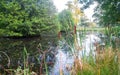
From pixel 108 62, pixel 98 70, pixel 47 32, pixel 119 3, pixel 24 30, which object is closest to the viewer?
pixel 98 70

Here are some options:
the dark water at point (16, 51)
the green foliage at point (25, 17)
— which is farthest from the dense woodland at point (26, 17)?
the dark water at point (16, 51)

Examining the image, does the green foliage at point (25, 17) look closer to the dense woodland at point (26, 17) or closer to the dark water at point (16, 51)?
the dense woodland at point (26, 17)

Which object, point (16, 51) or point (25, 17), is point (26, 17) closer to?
point (25, 17)

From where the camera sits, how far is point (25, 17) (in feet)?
98.6

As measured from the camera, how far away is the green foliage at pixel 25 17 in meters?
28.1

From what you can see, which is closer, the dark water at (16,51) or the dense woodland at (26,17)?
the dark water at (16,51)

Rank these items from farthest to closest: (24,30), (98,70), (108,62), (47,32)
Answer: (47,32) → (24,30) → (108,62) → (98,70)

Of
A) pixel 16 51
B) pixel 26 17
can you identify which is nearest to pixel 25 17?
pixel 26 17

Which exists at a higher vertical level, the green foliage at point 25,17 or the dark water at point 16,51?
the green foliage at point 25,17

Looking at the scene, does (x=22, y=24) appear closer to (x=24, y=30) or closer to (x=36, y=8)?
(x=24, y=30)

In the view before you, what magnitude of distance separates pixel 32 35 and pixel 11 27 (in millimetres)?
3819

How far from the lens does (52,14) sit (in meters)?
33.5

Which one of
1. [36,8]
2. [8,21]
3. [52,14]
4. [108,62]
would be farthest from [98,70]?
[52,14]

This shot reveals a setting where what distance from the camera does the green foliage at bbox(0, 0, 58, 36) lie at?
28.1 metres
